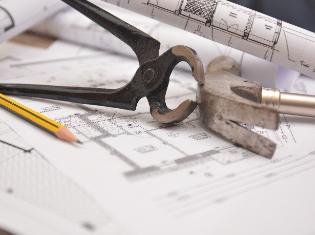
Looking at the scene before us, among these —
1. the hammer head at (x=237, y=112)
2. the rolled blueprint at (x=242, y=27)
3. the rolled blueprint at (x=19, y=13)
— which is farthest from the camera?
the rolled blueprint at (x=19, y=13)

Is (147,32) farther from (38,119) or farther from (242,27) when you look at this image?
(38,119)

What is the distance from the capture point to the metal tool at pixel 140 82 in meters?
0.52

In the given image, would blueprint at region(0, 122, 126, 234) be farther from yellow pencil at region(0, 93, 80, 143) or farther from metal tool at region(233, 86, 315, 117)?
metal tool at region(233, 86, 315, 117)

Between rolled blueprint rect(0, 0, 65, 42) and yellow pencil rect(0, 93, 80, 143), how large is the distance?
0.19 metres

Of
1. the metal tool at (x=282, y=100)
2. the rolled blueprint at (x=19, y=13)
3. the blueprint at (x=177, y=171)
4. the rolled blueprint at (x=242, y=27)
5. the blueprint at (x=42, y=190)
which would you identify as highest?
the rolled blueprint at (x=242, y=27)

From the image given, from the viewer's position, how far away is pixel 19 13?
743 millimetres

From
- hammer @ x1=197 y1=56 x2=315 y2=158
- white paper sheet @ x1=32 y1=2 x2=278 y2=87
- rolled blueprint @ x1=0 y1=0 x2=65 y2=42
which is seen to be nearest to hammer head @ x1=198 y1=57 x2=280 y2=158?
hammer @ x1=197 y1=56 x2=315 y2=158

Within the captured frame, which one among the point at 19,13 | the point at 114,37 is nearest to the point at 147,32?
the point at 114,37

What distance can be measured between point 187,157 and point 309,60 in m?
0.27

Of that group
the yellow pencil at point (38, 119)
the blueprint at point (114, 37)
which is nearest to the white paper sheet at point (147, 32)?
the blueprint at point (114, 37)

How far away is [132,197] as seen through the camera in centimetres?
41

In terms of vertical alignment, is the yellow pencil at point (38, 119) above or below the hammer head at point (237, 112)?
below

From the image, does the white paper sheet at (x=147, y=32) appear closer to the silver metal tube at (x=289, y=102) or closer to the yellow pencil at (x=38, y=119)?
the silver metal tube at (x=289, y=102)

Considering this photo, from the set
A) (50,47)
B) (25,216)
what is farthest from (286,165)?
(50,47)
